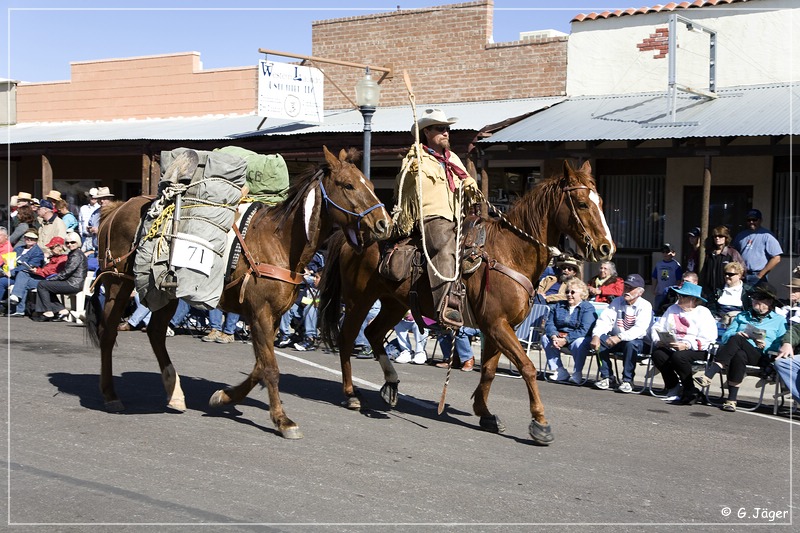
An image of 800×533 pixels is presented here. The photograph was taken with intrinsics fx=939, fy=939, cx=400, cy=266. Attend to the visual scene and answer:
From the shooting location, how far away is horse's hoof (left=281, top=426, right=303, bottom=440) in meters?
7.83

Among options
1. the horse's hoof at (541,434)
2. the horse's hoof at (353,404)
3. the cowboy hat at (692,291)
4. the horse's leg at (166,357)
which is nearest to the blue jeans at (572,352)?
the cowboy hat at (692,291)

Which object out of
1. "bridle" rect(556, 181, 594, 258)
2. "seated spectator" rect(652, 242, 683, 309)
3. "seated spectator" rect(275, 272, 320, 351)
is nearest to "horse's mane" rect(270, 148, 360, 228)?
"bridle" rect(556, 181, 594, 258)

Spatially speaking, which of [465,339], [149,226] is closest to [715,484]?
[149,226]

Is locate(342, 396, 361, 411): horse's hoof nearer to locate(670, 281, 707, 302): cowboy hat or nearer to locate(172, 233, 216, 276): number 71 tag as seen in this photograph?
locate(172, 233, 216, 276): number 71 tag

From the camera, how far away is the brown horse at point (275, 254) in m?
7.97

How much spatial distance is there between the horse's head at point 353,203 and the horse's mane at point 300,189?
4.7 inches

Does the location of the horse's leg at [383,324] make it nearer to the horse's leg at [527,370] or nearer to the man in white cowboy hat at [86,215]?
the horse's leg at [527,370]

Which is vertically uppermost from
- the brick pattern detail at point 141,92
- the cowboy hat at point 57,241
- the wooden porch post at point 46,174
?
the brick pattern detail at point 141,92

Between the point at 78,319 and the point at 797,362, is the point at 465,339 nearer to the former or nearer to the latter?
the point at 797,362

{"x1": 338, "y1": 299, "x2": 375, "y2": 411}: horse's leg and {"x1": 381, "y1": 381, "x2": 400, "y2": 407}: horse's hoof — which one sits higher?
{"x1": 338, "y1": 299, "x2": 375, "y2": 411}: horse's leg

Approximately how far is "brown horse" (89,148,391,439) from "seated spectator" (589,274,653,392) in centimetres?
491

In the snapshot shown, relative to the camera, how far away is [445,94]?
800 inches

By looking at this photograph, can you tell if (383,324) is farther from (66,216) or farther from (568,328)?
(66,216)

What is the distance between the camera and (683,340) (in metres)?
11.3
